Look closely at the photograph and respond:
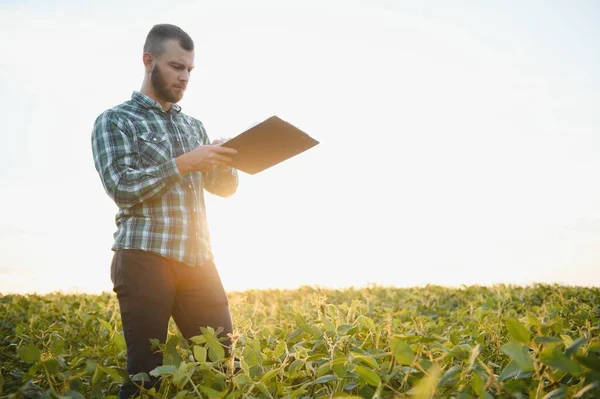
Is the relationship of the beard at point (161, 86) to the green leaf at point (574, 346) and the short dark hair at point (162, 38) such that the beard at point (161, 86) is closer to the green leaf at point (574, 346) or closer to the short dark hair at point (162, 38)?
the short dark hair at point (162, 38)

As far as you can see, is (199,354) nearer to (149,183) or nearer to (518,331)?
(518,331)

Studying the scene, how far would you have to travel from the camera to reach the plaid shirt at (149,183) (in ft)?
9.21

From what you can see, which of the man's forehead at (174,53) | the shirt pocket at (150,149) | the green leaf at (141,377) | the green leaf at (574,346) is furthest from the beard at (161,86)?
the green leaf at (574,346)

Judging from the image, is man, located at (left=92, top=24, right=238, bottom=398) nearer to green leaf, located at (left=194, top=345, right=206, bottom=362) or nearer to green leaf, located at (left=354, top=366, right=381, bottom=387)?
green leaf, located at (left=194, top=345, right=206, bottom=362)

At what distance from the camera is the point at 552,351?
138 centimetres

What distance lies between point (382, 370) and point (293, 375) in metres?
0.35

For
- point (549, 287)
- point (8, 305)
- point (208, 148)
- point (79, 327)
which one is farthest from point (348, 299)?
point (208, 148)

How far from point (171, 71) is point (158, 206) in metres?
0.90

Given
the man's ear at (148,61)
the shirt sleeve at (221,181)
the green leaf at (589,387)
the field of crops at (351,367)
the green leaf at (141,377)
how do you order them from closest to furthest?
the green leaf at (589,387), the field of crops at (351,367), the green leaf at (141,377), the man's ear at (148,61), the shirt sleeve at (221,181)

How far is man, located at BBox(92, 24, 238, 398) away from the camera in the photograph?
2.78m

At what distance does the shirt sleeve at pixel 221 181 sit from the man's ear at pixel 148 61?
0.83 m

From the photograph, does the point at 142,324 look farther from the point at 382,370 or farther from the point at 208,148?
the point at 382,370

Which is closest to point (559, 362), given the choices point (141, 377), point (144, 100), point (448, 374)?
point (448, 374)

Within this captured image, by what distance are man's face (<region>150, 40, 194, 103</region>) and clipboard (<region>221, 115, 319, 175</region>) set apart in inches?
25.0
